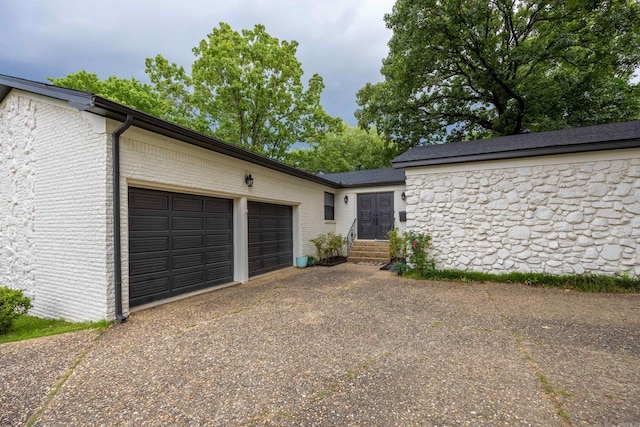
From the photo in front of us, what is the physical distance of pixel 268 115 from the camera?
1780 centimetres

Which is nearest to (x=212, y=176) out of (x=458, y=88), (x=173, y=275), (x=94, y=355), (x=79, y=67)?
(x=173, y=275)

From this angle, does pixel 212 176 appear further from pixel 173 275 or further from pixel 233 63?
pixel 233 63

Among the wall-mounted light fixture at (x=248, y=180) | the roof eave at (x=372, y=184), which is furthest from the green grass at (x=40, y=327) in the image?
the roof eave at (x=372, y=184)

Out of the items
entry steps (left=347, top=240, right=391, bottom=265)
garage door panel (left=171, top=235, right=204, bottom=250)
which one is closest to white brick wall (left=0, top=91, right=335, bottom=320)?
garage door panel (left=171, top=235, right=204, bottom=250)

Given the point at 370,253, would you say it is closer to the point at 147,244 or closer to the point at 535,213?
the point at 535,213

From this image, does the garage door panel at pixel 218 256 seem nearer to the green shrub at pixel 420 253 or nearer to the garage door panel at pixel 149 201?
the garage door panel at pixel 149 201

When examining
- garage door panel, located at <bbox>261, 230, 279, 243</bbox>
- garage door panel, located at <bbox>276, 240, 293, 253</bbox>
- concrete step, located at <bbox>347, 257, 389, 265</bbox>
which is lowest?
concrete step, located at <bbox>347, 257, 389, 265</bbox>

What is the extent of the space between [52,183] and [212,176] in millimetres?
2576

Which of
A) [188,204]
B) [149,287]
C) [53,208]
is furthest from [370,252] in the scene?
[53,208]

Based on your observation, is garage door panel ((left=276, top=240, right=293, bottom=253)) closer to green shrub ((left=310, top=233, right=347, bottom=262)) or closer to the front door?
green shrub ((left=310, top=233, right=347, bottom=262))

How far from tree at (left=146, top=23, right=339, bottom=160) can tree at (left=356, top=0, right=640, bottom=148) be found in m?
5.60

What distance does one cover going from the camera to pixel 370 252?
10.5 metres

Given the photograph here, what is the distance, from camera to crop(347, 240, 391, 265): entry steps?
33.2ft

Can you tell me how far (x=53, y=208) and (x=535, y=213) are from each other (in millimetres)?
9456
